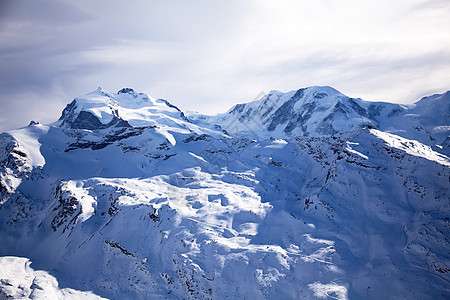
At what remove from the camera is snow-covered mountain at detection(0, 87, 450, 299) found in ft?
111

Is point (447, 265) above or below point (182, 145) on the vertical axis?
below

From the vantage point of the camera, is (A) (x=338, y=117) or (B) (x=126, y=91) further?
(B) (x=126, y=91)

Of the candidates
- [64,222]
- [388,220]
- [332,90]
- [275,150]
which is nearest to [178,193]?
[64,222]

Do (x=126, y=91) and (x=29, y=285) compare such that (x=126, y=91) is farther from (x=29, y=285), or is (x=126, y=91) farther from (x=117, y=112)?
(x=29, y=285)

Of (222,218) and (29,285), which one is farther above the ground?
(222,218)

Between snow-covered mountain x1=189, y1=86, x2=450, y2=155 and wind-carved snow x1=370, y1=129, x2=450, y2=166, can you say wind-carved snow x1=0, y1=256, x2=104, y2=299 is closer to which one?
wind-carved snow x1=370, y1=129, x2=450, y2=166

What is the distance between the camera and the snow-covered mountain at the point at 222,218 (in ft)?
111

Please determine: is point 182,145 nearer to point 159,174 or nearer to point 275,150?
point 159,174

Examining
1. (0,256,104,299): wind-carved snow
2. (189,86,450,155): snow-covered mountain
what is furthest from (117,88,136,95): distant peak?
(0,256,104,299): wind-carved snow

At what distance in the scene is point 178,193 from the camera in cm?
5028

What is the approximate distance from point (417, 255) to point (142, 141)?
58.7 metres

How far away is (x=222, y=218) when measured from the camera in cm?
4381

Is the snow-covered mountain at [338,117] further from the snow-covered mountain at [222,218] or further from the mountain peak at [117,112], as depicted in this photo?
the snow-covered mountain at [222,218]

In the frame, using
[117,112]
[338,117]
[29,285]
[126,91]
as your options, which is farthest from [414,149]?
[126,91]
